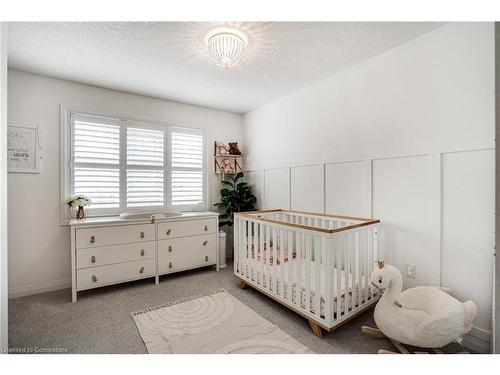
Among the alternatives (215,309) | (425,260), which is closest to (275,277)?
(215,309)

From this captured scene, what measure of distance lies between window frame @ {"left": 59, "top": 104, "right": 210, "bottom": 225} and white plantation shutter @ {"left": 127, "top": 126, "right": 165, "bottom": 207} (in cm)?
4

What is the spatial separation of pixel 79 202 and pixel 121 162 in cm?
66

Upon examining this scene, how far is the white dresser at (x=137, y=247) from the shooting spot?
2307 mm

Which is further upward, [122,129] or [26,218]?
[122,129]

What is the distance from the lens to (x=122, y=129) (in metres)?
2.91

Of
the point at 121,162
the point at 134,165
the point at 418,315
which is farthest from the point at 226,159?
the point at 418,315

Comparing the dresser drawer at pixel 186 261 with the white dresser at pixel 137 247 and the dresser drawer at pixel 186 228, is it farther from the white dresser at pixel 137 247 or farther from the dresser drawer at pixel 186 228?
the dresser drawer at pixel 186 228

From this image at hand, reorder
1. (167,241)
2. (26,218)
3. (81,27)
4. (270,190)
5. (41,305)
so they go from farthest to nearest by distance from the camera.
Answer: (270,190) < (167,241) < (26,218) < (41,305) < (81,27)

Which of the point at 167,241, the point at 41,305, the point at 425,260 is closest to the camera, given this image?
the point at 425,260

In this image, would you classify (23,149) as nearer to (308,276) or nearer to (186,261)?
(186,261)

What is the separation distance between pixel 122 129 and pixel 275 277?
2.51 m

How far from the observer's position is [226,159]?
3707 mm
